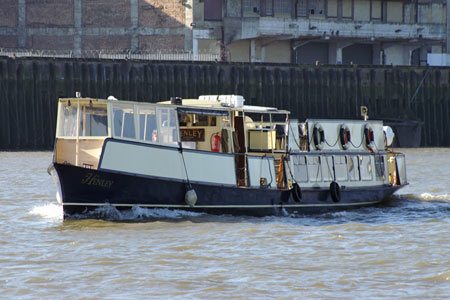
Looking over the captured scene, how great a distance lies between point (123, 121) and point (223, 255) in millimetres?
5200

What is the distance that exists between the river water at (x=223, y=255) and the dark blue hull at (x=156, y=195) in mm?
323

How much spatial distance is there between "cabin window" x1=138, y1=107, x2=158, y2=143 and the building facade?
4243cm

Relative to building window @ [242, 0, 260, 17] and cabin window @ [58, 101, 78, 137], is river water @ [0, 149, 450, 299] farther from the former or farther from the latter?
building window @ [242, 0, 260, 17]

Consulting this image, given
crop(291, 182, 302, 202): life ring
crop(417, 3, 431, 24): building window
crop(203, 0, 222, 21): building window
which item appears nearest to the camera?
crop(291, 182, 302, 202): life ring

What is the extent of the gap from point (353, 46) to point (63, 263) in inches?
2276

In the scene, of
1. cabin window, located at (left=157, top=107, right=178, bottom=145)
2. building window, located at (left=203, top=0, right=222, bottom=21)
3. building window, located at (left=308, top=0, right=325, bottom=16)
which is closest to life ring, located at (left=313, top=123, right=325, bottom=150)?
cabin window, located at (left=157, top=107, right=178, bottom=145)

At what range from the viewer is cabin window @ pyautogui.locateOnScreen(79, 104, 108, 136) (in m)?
22.2

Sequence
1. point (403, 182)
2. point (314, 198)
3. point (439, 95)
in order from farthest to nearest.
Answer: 1. point (439, 95)
2. point (403, 182)
3. point (314, 198)

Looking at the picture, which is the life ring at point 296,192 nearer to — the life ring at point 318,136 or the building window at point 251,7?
the life ring at point 318,136

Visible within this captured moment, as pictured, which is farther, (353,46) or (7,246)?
(353,46)

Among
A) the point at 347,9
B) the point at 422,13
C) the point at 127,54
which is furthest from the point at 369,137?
the point at 422,13

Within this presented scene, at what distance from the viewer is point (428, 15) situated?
243 ft

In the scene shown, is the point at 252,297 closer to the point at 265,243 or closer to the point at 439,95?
the point at 265,243

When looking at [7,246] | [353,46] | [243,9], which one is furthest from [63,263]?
[353,46]
